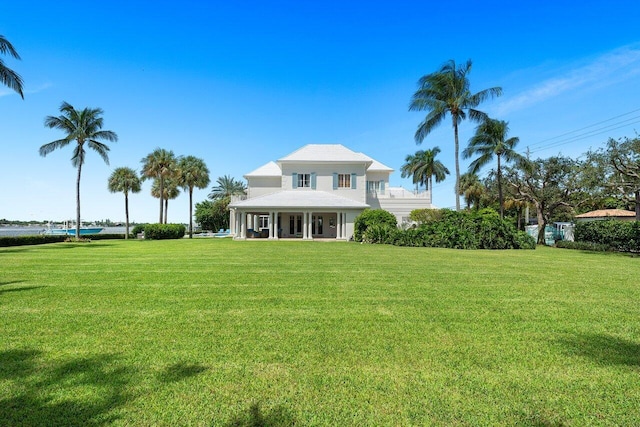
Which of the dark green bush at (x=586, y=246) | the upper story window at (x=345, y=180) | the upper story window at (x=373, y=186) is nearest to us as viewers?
the dark green bush at (x=586, y=246)

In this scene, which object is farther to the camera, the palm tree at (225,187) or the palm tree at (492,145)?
the palm tree at (225,187)

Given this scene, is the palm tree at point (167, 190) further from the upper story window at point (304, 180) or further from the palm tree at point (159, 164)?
the upper story window at point (304, 180)

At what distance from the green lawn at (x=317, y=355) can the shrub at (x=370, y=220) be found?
58.5 ft

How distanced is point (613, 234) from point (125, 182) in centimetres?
4981

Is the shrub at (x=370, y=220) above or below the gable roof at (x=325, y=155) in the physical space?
below

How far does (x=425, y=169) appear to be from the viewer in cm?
4722

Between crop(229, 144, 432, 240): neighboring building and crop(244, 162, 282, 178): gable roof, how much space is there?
101 mm

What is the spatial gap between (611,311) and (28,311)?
394 inches

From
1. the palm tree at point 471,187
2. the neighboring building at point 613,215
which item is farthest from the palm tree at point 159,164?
the neighboring building at point 613,215

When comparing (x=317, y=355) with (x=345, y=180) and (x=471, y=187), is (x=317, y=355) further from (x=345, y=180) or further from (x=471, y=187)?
(x=471, y=187)

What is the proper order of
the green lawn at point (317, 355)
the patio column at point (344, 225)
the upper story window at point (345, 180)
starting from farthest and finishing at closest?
the upper story window at point (345, 180) < the patio column at point (344, 225) < the green lawn at point (317, 355)

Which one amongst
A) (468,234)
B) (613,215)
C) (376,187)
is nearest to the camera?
(468,234)

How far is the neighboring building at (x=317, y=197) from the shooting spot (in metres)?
28.3

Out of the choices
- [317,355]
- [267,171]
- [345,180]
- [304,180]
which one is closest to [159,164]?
[267,171]
